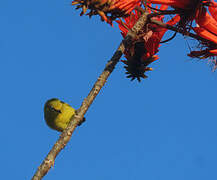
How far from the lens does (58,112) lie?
114 inches

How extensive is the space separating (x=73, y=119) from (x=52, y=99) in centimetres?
36

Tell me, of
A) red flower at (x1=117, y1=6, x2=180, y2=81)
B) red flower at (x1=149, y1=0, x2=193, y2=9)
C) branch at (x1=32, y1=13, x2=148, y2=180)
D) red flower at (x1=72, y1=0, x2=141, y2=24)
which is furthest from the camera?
red flower at (x1=117, y1=6, x2=180, y2=81)

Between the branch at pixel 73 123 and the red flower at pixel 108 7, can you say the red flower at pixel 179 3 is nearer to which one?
the red flower at pixel 108 7

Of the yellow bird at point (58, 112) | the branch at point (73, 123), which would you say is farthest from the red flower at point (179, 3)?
the yellow bird at point (58, 112)

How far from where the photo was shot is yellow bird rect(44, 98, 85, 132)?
2.85 m

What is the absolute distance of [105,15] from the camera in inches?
115

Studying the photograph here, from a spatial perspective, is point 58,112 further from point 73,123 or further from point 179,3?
point 179,3

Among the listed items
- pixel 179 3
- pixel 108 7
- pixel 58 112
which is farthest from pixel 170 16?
pixel 58 112

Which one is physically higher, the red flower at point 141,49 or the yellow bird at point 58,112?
the red flower at point 141,49

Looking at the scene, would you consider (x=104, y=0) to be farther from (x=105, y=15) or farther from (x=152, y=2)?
(x=152, y=2)

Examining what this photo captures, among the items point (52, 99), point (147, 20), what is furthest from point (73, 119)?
point (147, 20)

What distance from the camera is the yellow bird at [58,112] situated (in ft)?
9.34

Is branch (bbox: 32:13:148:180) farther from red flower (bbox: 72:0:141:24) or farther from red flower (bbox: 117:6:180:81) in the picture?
red flower (bbox: 117:6:180:81)

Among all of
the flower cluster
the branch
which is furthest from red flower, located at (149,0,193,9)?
the branch
